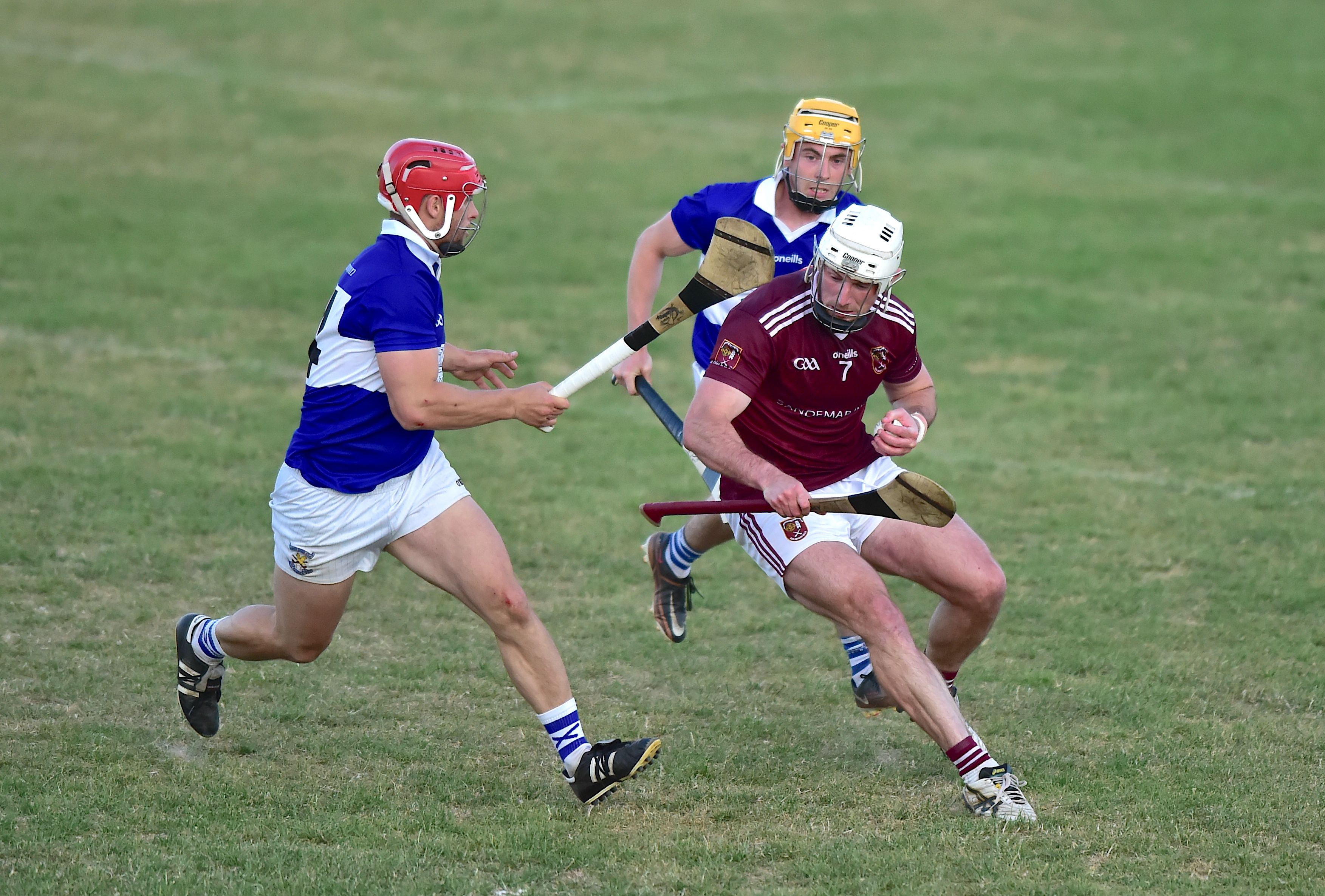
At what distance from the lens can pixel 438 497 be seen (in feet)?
17.9

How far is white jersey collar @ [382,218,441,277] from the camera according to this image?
5379mm

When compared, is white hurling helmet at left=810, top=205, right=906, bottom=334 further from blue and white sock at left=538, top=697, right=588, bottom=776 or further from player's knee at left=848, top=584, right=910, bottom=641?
blue and white sock at left=538, top=697, right=588, bottom=776

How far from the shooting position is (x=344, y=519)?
17.7 feet

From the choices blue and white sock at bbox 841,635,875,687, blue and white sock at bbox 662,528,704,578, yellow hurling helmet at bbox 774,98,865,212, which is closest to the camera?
blue and white sock at bbox 841,635,875,687

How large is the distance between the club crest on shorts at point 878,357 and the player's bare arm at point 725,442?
511mm

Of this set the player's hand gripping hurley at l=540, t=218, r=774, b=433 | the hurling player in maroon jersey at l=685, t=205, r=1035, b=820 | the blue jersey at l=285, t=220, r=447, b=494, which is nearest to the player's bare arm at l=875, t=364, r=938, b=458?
the hurling player in maroon jersey at l=685, t=205, r=1035, b=820

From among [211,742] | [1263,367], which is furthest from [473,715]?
[1263,367]

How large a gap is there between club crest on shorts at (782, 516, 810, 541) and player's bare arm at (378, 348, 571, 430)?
3.61 ft

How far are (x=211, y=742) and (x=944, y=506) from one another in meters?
2.95

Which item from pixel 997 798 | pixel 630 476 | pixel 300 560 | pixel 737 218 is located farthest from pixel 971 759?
pixel 630 476

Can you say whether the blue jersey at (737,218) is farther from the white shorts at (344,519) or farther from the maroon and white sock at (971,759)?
the maroon and white sock at (971,759)

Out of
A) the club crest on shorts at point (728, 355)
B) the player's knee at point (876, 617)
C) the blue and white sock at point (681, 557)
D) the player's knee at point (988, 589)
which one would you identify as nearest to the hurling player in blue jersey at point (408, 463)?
the club crest on shorts at point (728, 355)

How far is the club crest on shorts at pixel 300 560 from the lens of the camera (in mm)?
5422

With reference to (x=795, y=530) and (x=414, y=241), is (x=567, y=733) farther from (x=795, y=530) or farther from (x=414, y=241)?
(x=414, y=241)
